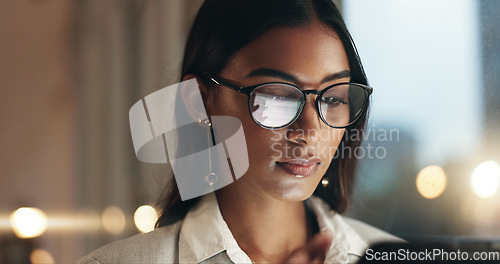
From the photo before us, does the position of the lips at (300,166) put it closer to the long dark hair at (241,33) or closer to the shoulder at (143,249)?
the long dark hair at (241,33)

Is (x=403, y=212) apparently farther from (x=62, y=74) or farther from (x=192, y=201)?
(x=62, y=74)

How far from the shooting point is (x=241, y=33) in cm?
78

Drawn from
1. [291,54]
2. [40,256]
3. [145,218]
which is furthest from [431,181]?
[40,256]

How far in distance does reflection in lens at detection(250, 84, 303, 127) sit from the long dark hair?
0.08 meters

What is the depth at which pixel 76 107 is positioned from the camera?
0.82m

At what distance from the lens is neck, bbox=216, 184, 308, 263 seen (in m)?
0.81

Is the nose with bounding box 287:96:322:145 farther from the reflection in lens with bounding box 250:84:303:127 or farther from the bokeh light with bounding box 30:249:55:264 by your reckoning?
the bokeh light with bounding box 30:249:55:264

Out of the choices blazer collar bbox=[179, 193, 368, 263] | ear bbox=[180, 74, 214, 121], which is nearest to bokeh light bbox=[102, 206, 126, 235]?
blazer collar bbox=[179, 193, 368, 263]

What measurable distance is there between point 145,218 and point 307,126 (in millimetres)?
311

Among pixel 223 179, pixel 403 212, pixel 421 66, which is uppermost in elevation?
pixel 421 66

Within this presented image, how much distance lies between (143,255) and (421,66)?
1.88 ft

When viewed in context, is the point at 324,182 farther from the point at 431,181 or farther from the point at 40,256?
the point at 40,256

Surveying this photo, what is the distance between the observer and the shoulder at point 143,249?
0.80 meters

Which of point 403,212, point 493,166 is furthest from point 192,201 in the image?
point 493,166
